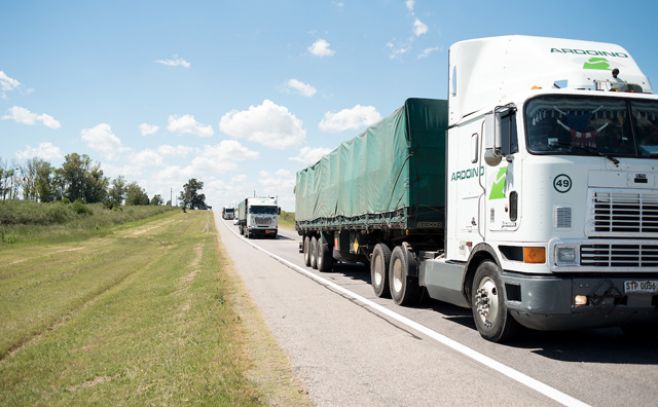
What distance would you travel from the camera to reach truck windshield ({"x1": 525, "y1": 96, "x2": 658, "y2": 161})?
599 centimetres

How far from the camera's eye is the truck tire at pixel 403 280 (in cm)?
930

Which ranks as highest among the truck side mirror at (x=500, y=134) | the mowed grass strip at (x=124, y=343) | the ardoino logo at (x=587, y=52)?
the ardoino logo at (x=587, y=52)

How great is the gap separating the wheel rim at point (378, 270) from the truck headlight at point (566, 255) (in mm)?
5066

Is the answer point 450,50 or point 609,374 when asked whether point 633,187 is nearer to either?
point 609,374

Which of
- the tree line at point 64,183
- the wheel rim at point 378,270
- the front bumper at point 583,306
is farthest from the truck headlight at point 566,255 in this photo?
the tree line at point 64,183

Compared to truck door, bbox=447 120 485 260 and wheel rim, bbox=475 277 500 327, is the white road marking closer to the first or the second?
wheel rim, bbox=475 277 500 327

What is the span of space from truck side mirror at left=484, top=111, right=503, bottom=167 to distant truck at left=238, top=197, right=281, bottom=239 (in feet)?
121

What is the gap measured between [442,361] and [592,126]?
10.3 ft

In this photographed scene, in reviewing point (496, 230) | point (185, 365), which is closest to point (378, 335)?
point (496, 230)

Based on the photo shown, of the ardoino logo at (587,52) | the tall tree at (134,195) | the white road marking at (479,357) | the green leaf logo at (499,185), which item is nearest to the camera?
the white road marking at (479,357)

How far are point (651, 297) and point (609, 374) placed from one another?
113 centimetres

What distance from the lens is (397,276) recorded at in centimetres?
989

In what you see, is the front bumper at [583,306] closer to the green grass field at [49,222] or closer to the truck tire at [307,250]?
the truck tire at [307,250]

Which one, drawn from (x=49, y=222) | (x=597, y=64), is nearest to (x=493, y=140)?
(x=597, y=64)
